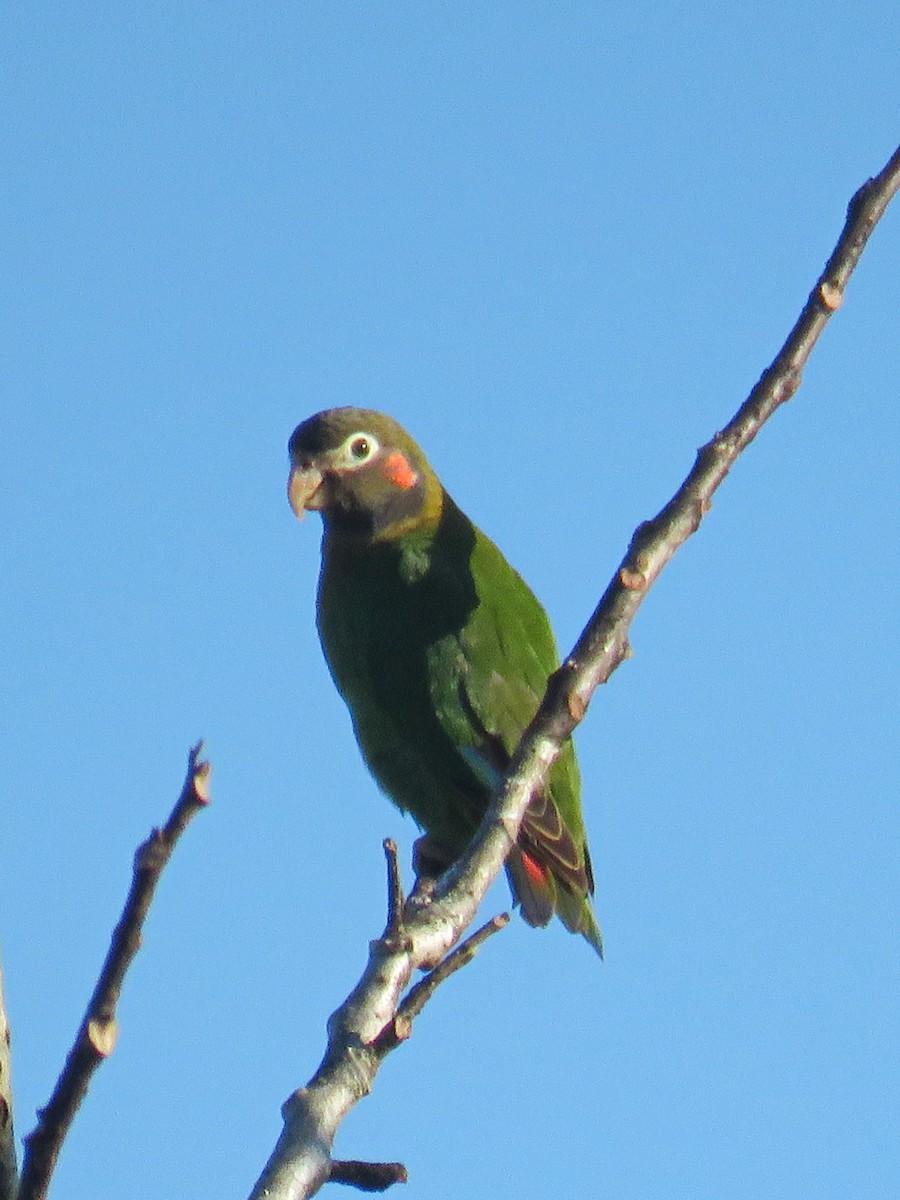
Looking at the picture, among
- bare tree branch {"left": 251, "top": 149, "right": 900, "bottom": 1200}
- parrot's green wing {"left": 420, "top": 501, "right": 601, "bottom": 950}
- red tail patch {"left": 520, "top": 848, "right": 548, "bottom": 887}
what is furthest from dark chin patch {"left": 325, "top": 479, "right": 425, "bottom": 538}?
bare tree branch {"left": 251, "top": 149, "right": 900, "bottom": 1200}

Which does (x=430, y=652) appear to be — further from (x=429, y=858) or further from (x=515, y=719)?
(x=429, y=858)

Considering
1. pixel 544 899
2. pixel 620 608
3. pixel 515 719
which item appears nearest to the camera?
pixel 620 608

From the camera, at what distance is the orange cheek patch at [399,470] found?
7523 mm

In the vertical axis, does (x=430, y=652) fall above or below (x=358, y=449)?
below

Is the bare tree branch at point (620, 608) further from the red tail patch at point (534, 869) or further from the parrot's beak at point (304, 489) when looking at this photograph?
the parrot's beak at point (304, 489)

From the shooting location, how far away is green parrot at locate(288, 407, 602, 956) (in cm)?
654

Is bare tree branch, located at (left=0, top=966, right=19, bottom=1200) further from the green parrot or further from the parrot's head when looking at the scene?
the parrot's head

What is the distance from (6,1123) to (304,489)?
5.24 metres

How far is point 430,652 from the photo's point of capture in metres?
6.79

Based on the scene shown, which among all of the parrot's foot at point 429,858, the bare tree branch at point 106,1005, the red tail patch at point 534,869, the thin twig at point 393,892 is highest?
the parrot's foot at point 429,858

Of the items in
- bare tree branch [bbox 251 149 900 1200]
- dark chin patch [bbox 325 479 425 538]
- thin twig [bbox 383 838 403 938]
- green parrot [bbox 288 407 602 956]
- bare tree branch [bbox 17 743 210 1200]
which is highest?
dark chin patch [bbox 325 479 425 538]

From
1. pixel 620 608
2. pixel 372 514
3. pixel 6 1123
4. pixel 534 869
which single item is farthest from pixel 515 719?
pixel 6 1123

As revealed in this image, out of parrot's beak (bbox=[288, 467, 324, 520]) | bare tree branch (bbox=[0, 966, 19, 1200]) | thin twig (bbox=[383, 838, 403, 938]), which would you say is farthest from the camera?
parrot's beak (bbox=[288, 467, 324, 520])

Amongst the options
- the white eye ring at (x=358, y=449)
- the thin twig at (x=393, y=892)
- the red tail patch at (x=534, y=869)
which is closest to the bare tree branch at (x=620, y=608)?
the thin twig at (x=393, y=892)
